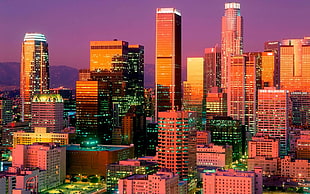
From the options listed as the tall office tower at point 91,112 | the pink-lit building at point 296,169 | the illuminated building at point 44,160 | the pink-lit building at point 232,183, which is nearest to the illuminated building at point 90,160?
the illuminated building at point 44,160

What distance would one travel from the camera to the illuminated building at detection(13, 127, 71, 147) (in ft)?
457

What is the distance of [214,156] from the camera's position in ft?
429

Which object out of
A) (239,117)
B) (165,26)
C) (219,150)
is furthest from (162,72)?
(219,150)

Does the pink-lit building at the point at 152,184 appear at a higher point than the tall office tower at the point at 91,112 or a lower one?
lower

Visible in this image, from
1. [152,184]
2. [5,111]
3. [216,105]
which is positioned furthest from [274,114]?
[5,111]

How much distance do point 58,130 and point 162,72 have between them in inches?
1714

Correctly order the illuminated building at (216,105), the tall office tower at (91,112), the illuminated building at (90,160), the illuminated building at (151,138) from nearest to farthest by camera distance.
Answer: the illuminated building at (90,160)
the illuminated building at (151,138)
the tall office tower at (91,112)
the illuminated building at (216,105)

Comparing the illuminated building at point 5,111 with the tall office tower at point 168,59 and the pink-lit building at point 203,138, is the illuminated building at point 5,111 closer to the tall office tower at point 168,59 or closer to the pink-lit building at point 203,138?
the tall office tower at point 168,59

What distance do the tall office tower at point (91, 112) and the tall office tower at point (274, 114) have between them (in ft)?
140

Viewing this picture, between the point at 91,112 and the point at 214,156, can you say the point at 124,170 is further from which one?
the point at 91,112

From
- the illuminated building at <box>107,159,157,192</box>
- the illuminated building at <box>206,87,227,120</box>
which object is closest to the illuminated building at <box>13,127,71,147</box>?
the illuminated building at <box>107,159,157,192</box>

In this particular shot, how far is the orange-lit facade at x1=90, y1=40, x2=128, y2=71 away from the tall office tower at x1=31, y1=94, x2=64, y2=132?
31.7 metres

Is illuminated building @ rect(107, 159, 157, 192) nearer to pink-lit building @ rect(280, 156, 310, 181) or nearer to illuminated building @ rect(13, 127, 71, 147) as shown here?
pink-lit building @ rect(280, 156, 310, 181)

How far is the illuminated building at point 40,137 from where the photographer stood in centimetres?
13925
